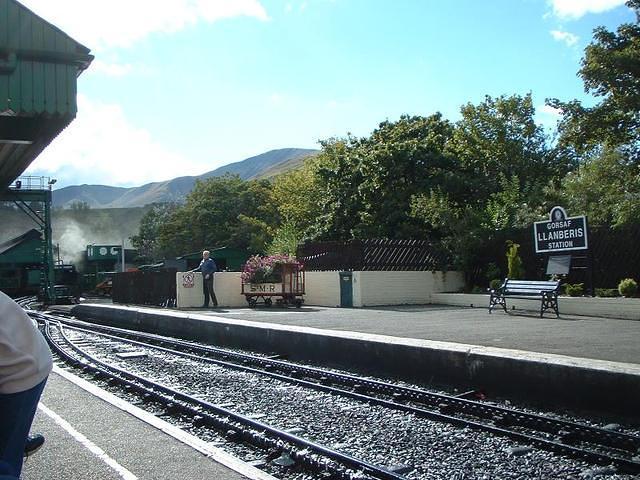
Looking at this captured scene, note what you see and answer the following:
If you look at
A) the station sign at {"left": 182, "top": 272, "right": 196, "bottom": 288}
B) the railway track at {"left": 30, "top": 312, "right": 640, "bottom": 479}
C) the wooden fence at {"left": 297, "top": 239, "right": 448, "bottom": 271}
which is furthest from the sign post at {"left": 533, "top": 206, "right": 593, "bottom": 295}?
the station sign at {"left": 182, "top": 272, "right": 196, "bottom": 288}

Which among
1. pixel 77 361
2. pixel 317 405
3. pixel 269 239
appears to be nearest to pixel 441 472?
pixel 317 405

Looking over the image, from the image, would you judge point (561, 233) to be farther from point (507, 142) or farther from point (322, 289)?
point (507, 142)

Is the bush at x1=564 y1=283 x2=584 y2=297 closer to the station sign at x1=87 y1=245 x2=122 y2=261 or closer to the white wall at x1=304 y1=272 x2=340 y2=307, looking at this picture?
the white wall at x1=304 y1=272 x2=340 y2=307

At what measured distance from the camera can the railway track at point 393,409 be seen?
553cm

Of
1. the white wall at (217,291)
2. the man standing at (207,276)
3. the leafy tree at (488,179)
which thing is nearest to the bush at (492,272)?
the leafy tree at (488,179)

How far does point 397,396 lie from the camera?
28.2ft

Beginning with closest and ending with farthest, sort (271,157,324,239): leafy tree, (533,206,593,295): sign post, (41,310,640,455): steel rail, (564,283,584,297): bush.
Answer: (41,310,640,455): steel rail
(533,206,593,295): sign post
(564,283,584,297): bush
(271,157,324,239): leafy tree

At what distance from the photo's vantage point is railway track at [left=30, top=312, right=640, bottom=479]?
218 inches

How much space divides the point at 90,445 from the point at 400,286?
52.3ft

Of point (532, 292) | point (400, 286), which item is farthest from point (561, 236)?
point (400, 286)

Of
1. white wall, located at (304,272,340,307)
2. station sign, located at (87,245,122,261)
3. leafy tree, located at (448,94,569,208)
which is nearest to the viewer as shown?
white wall, located at (304,272,340,307)

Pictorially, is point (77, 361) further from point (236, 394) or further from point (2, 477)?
point (2, 477)

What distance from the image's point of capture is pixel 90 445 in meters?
5.98

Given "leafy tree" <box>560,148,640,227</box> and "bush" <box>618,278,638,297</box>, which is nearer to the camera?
"bush" <box>618,278,638,297</box>
